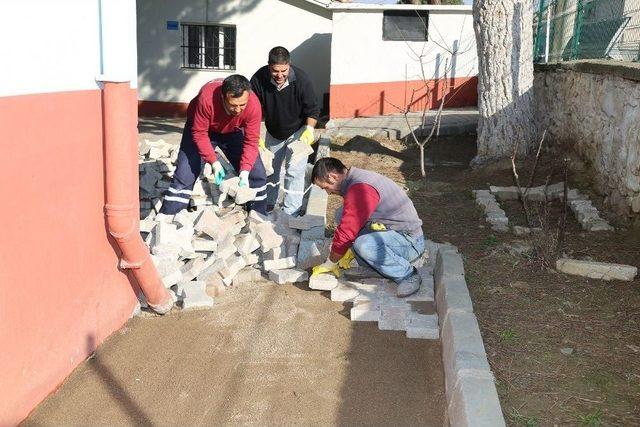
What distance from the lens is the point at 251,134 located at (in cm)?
580

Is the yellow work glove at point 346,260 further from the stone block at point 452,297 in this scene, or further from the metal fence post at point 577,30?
the metal fence post at point 577,30

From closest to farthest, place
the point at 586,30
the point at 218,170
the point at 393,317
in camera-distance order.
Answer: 1. the point at 393,317
2. the point at 218,170
3. the point at 586,30

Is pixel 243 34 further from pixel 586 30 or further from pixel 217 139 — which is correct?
pixel 217 139

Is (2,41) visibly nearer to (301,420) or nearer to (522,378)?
(301,420)

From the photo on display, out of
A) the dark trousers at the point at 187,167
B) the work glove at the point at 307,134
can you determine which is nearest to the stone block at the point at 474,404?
the dark trousers at the point at 187,167

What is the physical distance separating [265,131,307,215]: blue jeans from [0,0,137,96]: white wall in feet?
8.60

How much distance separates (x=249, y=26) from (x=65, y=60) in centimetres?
1315

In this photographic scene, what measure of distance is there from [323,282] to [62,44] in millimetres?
2572

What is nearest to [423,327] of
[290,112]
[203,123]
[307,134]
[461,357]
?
[461,357]

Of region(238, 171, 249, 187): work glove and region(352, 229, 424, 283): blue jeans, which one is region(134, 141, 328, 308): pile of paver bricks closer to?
region(238, 171, 249, 187): work glove

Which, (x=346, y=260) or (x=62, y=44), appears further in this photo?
(x=346, y=260)

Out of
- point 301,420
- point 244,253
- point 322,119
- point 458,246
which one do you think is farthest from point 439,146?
point 301,420

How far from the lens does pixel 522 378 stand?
11.6ft

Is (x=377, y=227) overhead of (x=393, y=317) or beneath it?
overhead
